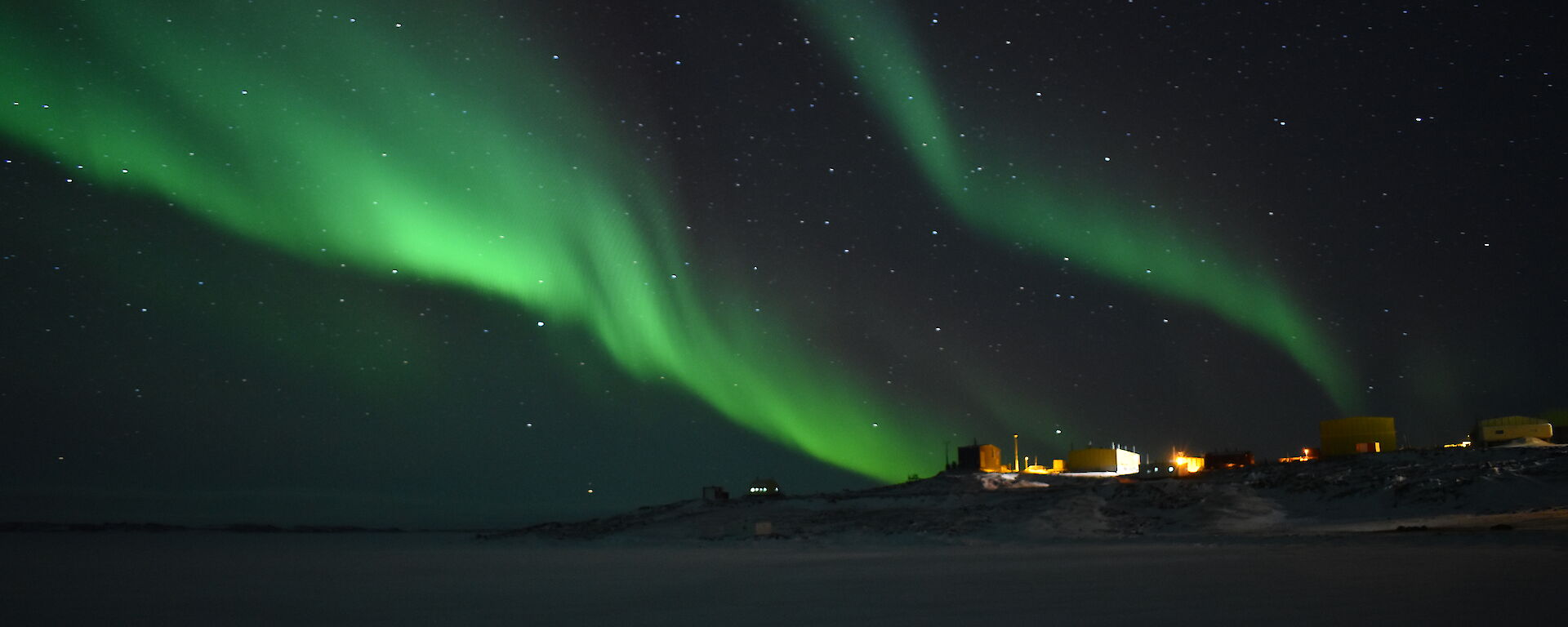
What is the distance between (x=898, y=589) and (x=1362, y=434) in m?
60.5

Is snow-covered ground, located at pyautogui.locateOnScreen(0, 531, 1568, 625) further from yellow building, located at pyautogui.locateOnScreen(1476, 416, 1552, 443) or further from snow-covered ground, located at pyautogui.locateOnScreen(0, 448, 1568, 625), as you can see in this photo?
yellow building, located at pyautogui.locateOnScreen(1476, 416, 1552, 443)

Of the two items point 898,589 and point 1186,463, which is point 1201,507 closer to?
point 898,589

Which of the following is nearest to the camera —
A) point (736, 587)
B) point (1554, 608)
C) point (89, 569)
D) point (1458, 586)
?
point (1554, 608)

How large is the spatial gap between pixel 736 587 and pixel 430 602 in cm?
512

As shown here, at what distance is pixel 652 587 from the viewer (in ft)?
57.8

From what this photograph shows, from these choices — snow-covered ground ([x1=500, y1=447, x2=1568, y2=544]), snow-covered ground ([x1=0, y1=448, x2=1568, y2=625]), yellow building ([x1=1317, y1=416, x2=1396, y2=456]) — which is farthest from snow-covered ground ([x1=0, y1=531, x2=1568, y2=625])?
yellow building ([x1=1317, y1=416, x2=1396, y2=456])

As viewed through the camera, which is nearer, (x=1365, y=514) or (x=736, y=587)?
(x=736, y=587)

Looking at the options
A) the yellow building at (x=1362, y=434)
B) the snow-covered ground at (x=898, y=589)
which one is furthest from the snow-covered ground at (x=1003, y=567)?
the yellow building at (x=1362, y=434)

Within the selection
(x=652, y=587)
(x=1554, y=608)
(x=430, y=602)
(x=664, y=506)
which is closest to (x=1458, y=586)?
(x=1554, y=608)

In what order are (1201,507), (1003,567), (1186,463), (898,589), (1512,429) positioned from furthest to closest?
1. (1186,463)
2. (1512,429)
3. (1201,507)
4. (1003,567)
5. (898,589)

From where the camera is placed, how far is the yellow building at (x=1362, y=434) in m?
63.5

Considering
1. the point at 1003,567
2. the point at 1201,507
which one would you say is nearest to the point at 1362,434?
the point at 1201,507

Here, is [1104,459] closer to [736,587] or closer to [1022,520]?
[1022,520]

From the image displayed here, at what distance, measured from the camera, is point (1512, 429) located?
62688mm
